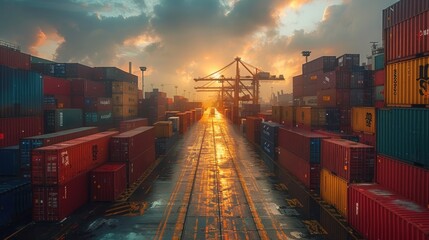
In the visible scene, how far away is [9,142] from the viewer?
1228 inches

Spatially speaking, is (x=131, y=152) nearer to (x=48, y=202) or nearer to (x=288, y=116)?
(x=48, y=202)

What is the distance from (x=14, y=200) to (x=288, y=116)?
134 feet

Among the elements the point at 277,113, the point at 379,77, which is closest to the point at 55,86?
the point at 277,113

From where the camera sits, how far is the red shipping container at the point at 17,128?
100 ft

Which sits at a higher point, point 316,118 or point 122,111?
point 122,111

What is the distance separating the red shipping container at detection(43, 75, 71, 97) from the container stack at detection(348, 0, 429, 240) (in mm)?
41290

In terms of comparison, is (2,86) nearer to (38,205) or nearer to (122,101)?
(38,205)

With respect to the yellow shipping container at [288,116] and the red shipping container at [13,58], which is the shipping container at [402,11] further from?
the red shipping container at [13,58]

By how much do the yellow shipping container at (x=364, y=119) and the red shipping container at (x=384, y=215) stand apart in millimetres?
13664

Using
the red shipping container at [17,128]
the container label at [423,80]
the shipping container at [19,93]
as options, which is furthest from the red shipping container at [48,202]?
the container label at [423,80]

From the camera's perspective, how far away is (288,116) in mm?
54156

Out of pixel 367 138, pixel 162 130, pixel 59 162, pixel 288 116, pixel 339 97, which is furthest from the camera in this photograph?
pixel 162 130

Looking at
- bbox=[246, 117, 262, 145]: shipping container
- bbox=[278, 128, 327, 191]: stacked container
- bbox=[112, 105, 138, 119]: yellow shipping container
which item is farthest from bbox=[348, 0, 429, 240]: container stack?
bbox=[112, 105, 138, 119]: yellow shipping container

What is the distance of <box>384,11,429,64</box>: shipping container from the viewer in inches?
720
